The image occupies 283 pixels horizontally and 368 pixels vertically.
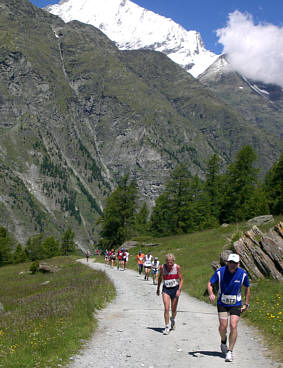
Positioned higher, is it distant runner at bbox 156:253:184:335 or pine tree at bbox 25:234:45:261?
distant runner at bbox 156:253:184:335

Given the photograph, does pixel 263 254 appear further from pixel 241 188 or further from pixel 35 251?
pixel 35 251

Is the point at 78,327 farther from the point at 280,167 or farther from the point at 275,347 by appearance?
the point at 280,167

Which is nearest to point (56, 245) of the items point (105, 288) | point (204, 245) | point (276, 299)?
point (204, 245)

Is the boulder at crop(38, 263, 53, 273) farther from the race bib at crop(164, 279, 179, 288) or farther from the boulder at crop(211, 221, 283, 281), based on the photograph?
the race bib at crop(164, 279, 179, 288)

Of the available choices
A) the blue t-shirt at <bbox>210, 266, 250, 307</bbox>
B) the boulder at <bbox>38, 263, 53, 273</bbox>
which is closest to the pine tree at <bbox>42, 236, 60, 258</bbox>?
the boulder at <bbox>38, 263, 53, 273</bbox>

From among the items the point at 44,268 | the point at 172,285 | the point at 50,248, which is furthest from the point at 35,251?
the point at 172,285

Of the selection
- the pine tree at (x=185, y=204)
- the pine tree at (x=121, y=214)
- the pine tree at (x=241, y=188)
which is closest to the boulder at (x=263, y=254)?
the pine tree at (x=241, y=188)

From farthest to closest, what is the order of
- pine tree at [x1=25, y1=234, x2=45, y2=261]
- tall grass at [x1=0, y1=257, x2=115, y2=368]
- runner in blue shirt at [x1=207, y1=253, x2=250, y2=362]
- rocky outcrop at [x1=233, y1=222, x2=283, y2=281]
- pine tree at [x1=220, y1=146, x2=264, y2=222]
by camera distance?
pine tree at [x1=25, y1=234, x2=45, y2=261] < pine tree at [x1=220, y1=146, x2=264, y2=222] < rocky outcrop at [x1=233, y1=222, x2=283, y2=281] < runner in blue shirt at [x1=207, y1=253, x2=250, y2=362] < tall grass at [x1=0, y1=257, x2=115, y2=368]

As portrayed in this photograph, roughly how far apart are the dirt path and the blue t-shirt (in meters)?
1.45

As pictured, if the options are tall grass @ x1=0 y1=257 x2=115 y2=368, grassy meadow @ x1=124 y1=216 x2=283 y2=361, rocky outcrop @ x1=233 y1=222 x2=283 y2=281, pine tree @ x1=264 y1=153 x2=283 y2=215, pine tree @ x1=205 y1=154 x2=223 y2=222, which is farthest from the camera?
pine tree @ x1=205 y1=154 x2=223 y2=222

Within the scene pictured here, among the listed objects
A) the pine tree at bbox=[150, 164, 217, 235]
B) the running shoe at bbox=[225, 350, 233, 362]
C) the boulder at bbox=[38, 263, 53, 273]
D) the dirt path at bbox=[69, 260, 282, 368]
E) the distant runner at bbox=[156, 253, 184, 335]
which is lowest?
the boulder at bbox=[38, 263, 53, 273]

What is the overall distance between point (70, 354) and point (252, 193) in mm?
49265

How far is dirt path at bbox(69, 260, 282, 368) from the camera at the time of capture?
30.4 feet

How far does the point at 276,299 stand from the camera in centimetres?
1583
